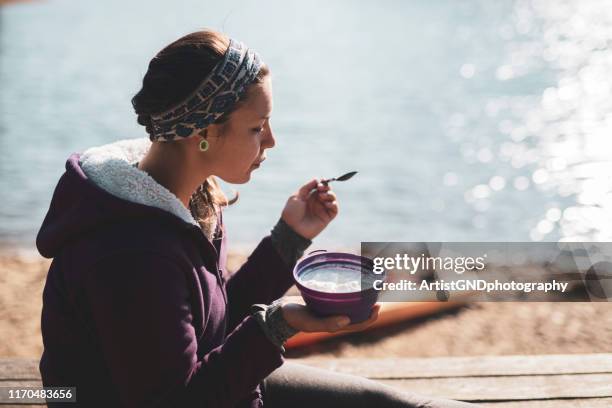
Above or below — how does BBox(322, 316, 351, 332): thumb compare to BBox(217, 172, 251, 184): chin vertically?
below

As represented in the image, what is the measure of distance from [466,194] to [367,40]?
767 inches

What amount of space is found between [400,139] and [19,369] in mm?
10915

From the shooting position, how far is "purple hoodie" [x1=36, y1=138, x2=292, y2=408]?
6.79 feet

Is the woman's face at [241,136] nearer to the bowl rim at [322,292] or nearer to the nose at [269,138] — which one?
the nose at [269,138]

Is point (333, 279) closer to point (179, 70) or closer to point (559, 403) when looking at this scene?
point (179, 70)

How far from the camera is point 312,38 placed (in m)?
29.7

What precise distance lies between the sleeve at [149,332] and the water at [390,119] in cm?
140

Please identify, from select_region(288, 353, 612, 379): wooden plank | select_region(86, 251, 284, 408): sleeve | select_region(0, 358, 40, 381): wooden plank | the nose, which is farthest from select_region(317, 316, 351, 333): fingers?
select_region(0, 358, 40, 381): wooden plank

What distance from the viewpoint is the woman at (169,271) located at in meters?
2.09

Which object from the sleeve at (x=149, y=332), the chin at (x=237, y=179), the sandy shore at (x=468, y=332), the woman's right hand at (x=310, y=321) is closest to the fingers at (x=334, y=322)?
the woman's right hand at (x=310, y=321)

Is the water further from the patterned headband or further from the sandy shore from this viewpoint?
the sandy shore

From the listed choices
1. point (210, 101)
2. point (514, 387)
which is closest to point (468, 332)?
point (514, 387)

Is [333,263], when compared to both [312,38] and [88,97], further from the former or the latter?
[312,38]

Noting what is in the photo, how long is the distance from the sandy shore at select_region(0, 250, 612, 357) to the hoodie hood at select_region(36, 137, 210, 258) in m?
3.25
